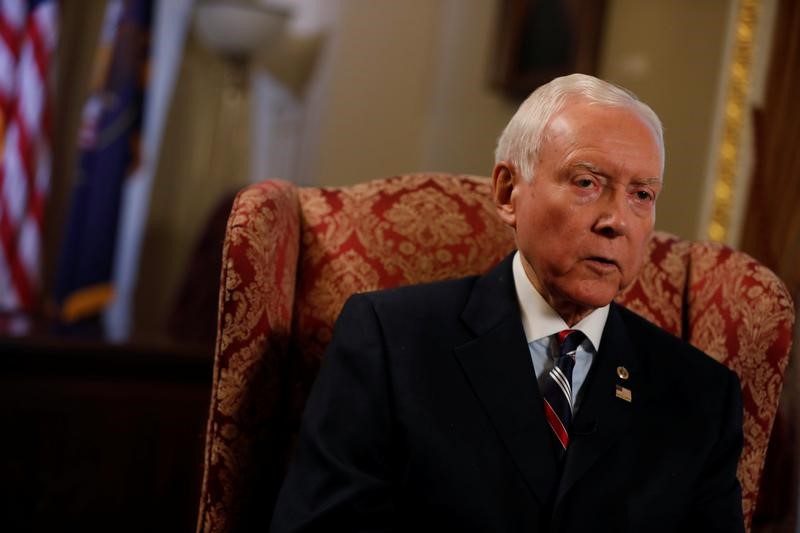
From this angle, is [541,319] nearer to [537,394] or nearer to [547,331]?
[547,331]

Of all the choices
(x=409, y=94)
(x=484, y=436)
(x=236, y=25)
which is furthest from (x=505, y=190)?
(x=409, y=94)

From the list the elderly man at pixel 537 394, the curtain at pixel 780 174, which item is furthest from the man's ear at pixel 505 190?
the curtain at pixel 780 174

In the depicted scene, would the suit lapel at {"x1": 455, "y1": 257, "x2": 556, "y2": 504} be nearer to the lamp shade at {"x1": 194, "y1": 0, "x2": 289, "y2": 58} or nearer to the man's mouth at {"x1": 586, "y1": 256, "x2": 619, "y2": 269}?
the man's mouth at {"x1": 586, "y1": 256, "x2": 619, "y2": 269}

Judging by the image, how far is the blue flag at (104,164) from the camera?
17.9 feet

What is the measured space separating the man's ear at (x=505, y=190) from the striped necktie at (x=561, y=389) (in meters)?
0.23

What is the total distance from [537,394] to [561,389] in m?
A: 0.06

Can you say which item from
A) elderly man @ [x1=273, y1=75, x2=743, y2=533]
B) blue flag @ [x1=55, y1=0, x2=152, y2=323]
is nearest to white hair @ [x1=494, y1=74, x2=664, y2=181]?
elderly man @ [x1=273, y1=75, x2=743, y2=533]

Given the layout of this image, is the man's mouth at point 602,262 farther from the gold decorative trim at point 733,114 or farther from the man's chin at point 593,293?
the gold decorative trim at point 733,114

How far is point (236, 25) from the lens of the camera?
19.0 ft

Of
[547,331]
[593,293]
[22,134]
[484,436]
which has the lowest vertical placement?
[22,134]

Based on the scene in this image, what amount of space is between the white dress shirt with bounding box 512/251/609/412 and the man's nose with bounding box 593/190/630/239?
0.21 metres

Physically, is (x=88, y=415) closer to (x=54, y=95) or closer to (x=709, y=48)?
(x=54, y=95)

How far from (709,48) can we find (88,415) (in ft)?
8.82

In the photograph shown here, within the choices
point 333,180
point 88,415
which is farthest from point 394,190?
point 333,180
